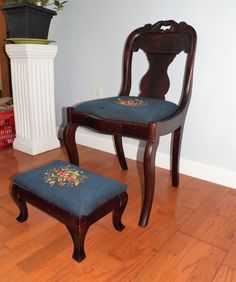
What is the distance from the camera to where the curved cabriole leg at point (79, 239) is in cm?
97

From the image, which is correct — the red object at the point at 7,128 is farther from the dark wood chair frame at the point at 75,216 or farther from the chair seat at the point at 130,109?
the dark wood chair frame at the point at 75,216

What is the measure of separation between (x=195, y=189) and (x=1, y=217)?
3.43ft

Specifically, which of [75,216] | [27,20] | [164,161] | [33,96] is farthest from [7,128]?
[75,216]

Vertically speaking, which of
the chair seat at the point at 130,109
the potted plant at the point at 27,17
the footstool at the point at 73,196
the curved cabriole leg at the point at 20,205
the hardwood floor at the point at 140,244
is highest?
the potted plant at the point at 27,17

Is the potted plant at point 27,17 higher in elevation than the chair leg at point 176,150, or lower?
higher

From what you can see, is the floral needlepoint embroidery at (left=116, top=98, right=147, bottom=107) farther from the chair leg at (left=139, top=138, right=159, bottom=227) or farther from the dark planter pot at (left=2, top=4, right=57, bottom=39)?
the dark planter pot at (left=2, top=4, right=57, bottom=39)

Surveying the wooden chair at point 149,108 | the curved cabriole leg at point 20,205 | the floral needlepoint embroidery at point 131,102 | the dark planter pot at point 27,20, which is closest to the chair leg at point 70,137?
the wooden chair at point 149,108

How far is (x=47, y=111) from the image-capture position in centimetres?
212

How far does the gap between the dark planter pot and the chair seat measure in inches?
33.2

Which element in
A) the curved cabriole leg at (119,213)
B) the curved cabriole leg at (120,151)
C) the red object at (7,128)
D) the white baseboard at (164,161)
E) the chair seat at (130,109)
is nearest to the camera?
the curved cabriole leg at (119,213)

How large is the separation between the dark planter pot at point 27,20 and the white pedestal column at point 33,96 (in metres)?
0.10

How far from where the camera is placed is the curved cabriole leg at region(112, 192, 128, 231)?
3.73 ft

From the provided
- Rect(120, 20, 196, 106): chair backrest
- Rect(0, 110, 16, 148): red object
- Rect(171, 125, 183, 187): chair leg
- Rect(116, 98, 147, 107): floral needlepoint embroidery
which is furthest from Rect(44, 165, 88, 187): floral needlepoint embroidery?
Rect(0, 110, 16, 148): red object

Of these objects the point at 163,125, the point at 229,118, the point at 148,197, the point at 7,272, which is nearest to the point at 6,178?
the point at 7,272
